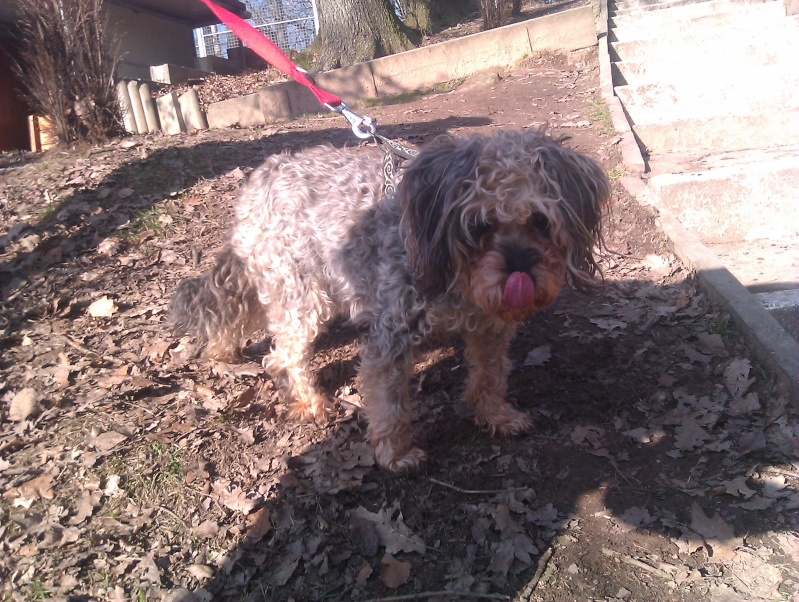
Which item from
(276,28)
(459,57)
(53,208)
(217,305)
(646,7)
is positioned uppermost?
(276,28)

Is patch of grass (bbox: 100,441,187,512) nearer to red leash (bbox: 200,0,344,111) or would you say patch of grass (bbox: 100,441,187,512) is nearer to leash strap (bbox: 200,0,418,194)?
leash strap (bbox: 200,0,418,194)

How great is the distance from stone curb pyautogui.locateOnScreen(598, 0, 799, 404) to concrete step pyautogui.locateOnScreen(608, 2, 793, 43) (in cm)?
393

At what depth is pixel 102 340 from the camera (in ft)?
15.5

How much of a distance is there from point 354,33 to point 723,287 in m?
9.32

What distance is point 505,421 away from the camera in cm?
369

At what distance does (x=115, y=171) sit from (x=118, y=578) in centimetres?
545

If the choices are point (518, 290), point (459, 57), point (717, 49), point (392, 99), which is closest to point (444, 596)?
point (518, 290)

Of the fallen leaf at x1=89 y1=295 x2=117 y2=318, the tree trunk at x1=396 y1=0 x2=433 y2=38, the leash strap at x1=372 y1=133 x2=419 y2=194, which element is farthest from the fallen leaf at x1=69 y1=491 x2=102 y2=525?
the tree trunk at x1=396 y1=0 x2=433 y2=38

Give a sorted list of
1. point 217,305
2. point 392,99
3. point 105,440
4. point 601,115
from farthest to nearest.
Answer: point 392,99, point 601,115, point 217,305, point 105,440

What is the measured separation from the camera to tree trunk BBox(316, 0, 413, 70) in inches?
448

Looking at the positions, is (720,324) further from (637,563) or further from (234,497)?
(234,497)

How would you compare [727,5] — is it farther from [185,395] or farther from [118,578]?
[118,578]

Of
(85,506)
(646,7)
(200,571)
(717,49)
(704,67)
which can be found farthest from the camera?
(646,7)

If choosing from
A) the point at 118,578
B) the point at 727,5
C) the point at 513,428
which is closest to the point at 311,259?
the point at 513,428
